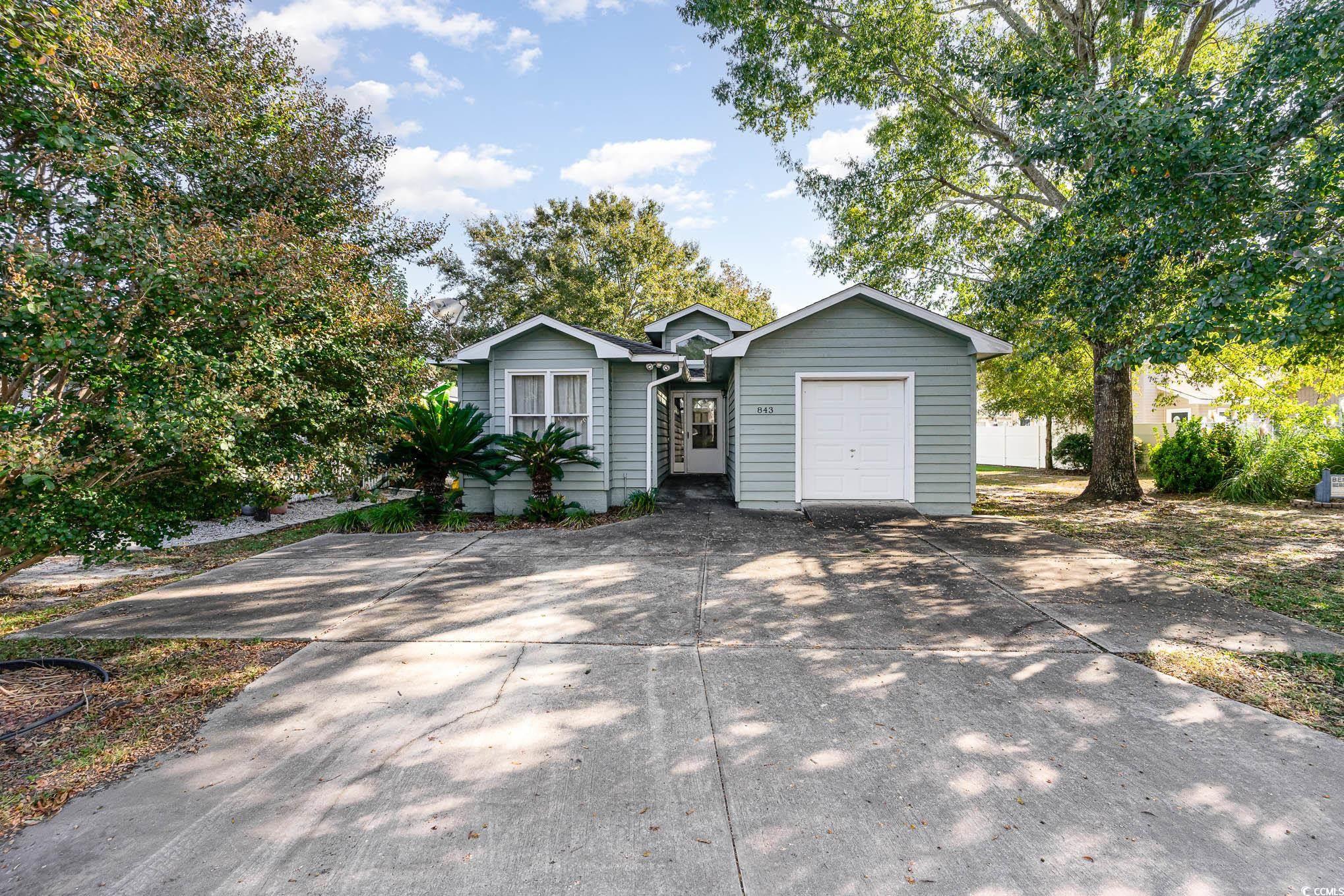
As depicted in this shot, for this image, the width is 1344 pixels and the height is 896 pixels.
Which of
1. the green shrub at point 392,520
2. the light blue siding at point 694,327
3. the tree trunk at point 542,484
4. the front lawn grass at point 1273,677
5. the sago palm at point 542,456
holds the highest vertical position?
the light blue siding at point 694,327

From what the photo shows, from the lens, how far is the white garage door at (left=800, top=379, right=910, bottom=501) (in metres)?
9.81

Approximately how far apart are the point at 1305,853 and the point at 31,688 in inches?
257

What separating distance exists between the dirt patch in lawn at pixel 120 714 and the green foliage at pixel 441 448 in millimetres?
4425

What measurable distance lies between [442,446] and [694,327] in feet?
29.2

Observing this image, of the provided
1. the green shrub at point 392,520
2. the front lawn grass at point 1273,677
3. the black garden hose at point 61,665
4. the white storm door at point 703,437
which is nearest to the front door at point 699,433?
the white storm door at point 703,437

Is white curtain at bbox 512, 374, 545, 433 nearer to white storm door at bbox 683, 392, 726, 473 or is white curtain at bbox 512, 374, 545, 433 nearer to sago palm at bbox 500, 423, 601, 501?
sago palm at bbox 500, 423, 601, 501

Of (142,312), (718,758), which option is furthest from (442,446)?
(718,758)

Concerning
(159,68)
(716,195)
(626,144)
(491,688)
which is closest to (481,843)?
(491,688)

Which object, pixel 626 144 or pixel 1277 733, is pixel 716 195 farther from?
pixel 1277 733

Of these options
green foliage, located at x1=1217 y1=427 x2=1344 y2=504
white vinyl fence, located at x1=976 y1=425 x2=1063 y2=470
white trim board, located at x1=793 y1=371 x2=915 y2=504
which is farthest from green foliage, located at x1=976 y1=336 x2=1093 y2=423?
white trim board, located at x1=793 y1=371 x2=915 y2=504

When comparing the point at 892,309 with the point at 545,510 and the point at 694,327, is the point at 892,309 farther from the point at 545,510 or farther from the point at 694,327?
the point at 694,327

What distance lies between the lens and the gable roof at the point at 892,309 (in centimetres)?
922

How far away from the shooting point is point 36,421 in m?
2.97

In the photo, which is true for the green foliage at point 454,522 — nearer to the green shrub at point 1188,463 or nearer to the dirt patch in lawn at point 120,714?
the dirt patch in lawn at point 120,714
